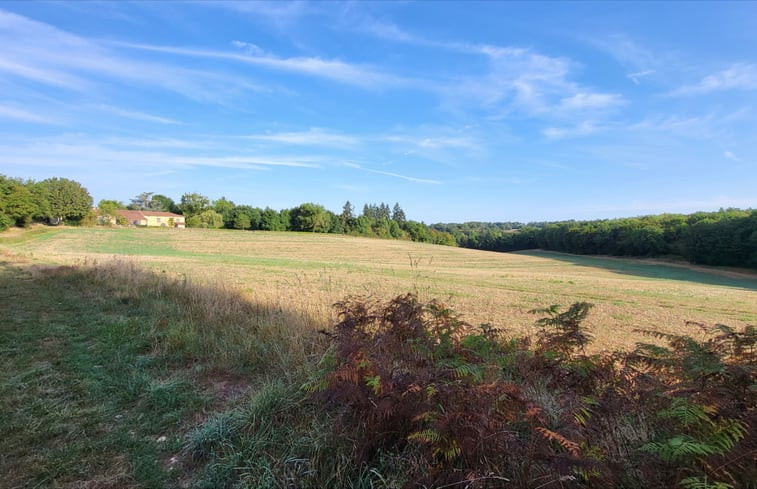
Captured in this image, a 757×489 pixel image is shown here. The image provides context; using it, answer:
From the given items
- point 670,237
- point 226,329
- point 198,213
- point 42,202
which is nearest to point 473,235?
point 670,237

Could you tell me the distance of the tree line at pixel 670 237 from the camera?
54.9 m

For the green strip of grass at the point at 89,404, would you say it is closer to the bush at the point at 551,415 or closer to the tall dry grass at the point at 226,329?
the tall dry grass at the point at 226,329

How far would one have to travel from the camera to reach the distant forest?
57.4 meters

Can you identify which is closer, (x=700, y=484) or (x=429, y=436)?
(x=700, y=484)

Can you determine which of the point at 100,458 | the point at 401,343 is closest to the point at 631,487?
the point at 401,343

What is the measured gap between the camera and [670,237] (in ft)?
228

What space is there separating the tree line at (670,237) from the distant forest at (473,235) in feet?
0.38

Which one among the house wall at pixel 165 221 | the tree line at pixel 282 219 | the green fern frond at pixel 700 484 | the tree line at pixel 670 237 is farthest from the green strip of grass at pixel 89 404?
the house wall at pixel 165 221

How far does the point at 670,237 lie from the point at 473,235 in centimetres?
7118

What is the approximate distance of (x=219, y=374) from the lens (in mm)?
5102

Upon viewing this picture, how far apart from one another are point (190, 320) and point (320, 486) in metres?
5.78

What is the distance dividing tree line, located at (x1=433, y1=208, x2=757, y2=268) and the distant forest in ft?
0.38

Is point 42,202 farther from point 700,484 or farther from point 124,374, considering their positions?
point 700,484

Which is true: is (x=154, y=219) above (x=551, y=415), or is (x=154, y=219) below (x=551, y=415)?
above
